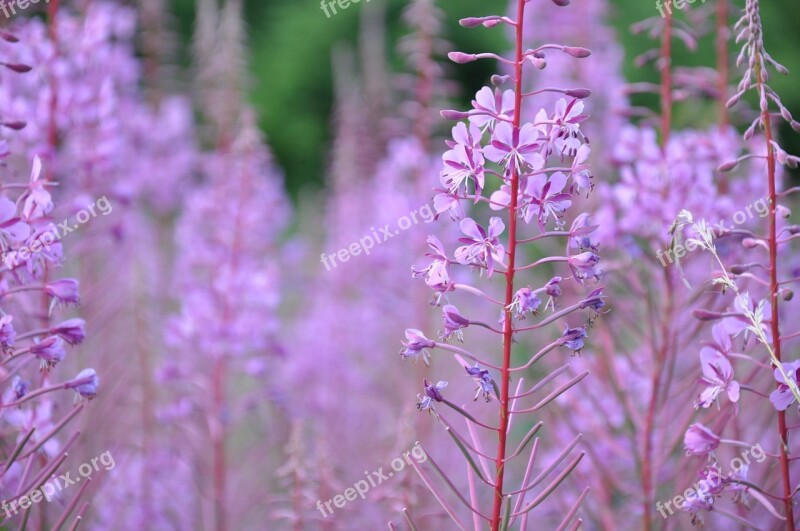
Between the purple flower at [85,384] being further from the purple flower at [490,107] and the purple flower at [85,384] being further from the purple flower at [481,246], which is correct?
the purple flower at [490,107]

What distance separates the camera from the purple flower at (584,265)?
55.4 inches

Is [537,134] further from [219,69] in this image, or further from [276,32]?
[276,32]

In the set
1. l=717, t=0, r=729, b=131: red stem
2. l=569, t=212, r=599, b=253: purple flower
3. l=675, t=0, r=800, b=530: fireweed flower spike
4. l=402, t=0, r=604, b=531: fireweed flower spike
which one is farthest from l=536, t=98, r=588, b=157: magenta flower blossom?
l=717, t=0, r=729, b=131: red stem

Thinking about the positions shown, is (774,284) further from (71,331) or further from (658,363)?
(71,331)

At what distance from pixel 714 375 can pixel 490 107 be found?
0.72m

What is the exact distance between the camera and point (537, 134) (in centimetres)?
142

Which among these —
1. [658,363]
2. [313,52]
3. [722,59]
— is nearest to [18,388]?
[658,363]

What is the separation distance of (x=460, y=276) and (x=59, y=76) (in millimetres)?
2212

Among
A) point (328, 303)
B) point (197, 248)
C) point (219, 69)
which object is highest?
point (219, 69)

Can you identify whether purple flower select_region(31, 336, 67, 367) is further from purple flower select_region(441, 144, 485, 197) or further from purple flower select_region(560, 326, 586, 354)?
purple flower select_region(560, 326, 586, 354)

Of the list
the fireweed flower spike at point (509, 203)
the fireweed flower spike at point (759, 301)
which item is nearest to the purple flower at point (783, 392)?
Result: the fireweed flower spike at point (759, 301)

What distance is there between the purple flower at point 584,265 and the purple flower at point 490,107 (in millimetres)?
281

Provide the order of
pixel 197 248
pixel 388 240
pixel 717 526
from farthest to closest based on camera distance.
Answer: pixel 388 240, pixel 197 248, pixel 717 526

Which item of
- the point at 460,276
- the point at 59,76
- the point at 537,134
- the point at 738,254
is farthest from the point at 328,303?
the point at 537,134
